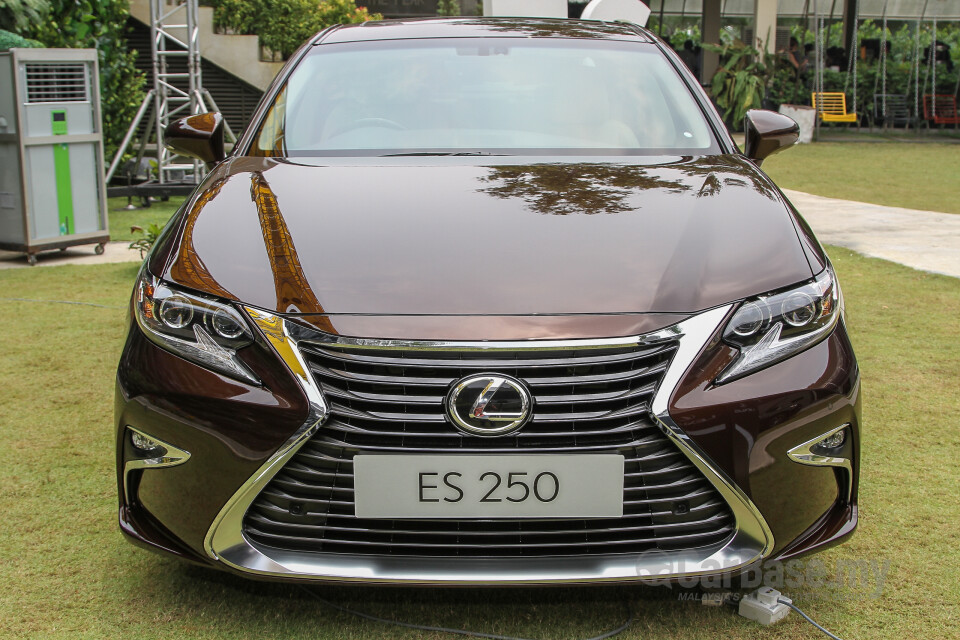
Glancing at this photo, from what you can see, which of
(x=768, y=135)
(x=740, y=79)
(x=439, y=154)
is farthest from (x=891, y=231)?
(x=740, y=79)

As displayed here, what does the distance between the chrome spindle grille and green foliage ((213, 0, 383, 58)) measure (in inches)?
562

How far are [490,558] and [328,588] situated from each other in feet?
1.85

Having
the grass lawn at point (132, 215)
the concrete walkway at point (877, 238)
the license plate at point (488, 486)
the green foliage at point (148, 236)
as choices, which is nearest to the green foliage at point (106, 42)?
the grass lawn at point (132, 215)

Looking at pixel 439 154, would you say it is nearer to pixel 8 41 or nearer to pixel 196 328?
pixel 196 328

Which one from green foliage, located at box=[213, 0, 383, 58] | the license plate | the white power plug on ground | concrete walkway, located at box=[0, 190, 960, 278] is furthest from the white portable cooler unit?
green foliage, located at box=[213, 0, 383, 58]

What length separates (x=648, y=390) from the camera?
189 centimetres

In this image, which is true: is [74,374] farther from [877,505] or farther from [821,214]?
[821,214]

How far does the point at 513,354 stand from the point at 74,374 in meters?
2.90

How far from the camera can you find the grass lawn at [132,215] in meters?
8.49

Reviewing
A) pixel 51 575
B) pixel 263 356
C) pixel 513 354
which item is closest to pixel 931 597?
pixel 513 354

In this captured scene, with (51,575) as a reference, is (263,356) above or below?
above

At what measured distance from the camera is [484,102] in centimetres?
308

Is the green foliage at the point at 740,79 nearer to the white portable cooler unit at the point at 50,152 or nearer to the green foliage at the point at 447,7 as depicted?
the green foliage at the point at 447,7

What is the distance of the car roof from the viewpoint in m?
3.39
